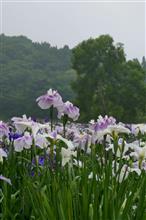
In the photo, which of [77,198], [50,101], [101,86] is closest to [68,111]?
[50,101]

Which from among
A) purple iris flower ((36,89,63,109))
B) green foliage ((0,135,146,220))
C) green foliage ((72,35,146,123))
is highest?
green foliage ((72,35,146,123))

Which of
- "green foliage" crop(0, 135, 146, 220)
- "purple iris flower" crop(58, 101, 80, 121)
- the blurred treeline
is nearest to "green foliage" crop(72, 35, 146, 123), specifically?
the blurred treeline

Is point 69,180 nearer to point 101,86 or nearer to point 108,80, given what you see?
point 101,86

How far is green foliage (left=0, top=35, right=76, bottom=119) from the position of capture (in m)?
45.9

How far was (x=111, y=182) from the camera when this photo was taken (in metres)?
2.55

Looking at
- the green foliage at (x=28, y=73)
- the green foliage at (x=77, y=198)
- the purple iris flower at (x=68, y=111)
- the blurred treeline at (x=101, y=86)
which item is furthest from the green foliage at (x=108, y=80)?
A: the green foliage at (x=77, y=198)

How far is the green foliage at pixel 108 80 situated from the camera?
32.2 meters

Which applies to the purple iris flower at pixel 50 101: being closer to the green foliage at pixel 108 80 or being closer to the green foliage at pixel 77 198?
the green foliage at pixel 77 198

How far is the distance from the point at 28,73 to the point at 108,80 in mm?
19507

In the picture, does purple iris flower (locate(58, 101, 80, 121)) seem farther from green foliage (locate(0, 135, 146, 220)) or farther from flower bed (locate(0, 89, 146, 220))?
green foliage (locate(0, 135, 146, 220))

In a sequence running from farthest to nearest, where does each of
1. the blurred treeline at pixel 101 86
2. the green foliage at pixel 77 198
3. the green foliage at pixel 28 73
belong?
the green foliage at pixel 28 73 < the blurred treeline at pixel 101 86 < the green foliage at pixel 77 198

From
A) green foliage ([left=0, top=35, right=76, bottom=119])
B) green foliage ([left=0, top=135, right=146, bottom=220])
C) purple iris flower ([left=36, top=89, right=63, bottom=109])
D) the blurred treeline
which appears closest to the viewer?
green foliage ([left=0, top=135, right=146, bottom=220])

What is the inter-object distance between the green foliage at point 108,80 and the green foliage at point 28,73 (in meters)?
7.73

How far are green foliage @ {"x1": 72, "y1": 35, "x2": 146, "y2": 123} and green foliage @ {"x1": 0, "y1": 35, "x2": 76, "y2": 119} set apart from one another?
25.4 feet
